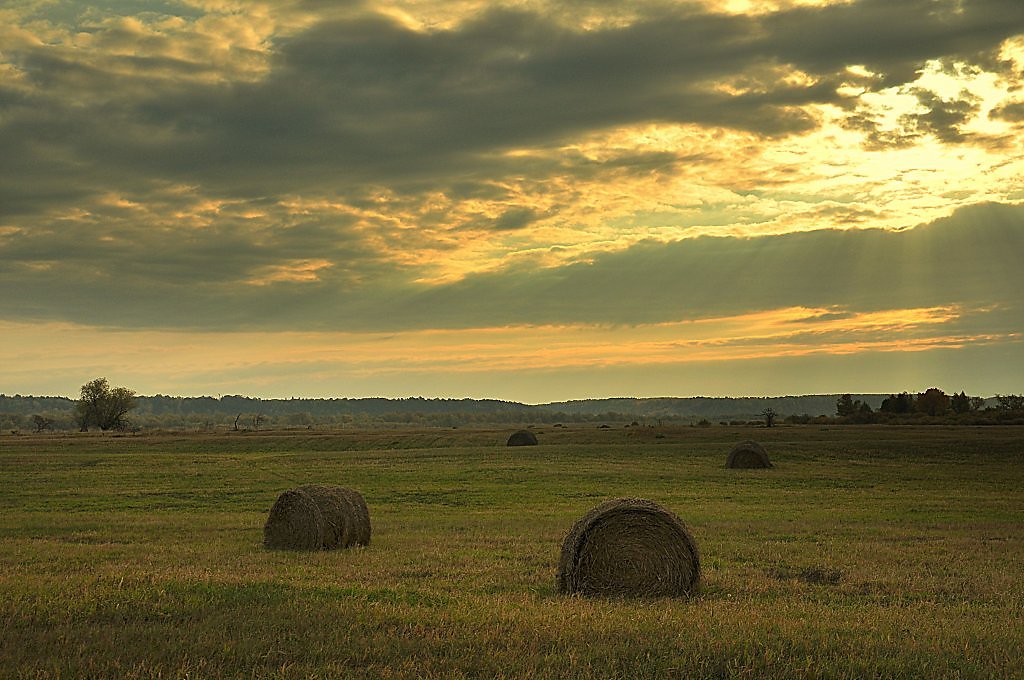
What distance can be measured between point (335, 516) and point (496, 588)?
7.14 meters

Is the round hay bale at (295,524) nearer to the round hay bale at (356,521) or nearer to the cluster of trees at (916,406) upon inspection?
the round hay bale at (356,521)

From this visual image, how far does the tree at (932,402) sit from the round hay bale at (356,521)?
115118mm

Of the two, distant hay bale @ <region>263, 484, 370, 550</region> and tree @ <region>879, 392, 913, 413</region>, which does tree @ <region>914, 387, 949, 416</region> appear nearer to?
tree @ <region>879, 392, 913, 413</region>

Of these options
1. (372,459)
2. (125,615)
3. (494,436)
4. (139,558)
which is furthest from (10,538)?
(494,436)

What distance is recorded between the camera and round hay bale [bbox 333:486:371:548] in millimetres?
20734

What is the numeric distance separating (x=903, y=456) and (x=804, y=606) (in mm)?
48123

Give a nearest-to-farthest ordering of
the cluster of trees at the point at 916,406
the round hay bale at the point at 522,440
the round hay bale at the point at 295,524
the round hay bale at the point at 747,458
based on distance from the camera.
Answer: the round hay bale at the point at 295,524, the round hay bale at the point at 747,458, the round hay bale at the point at 522,440, the cluster of trees at the point at 916,406

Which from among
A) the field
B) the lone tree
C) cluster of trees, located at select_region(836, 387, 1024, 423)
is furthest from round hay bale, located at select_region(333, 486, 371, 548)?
the lone tree

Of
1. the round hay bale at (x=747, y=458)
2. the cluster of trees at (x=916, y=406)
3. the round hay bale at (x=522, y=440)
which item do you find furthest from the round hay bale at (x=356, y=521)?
the cluster of trees at (x=916, y=406)

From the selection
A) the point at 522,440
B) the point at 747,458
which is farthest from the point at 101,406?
the point at 747,458

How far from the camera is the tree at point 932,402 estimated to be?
124938 mm

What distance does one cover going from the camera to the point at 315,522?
20.4 metres

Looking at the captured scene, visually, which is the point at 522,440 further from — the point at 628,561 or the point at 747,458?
the point at 628,561

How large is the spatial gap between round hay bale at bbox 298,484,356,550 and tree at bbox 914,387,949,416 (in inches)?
4552
